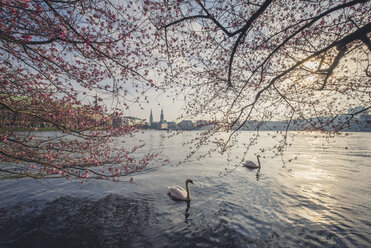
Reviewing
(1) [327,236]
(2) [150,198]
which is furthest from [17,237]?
(1) [327,236]

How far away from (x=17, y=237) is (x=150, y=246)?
15.9 ft

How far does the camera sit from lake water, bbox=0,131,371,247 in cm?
589

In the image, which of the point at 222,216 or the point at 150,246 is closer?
the point at 150,246

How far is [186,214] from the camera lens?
7.73 m

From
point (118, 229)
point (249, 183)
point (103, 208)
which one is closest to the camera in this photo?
point (118, 229)

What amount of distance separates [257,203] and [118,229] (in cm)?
708

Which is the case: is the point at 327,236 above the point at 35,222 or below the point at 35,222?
below

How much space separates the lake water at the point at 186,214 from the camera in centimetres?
589

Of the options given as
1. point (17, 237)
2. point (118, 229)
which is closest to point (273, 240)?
point (118, 229)

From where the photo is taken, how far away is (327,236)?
6184 millimetres

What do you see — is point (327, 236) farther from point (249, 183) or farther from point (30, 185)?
point (30, 185)

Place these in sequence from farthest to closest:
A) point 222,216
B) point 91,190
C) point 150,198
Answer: point 91,190 < point 150,198 < point 222,216

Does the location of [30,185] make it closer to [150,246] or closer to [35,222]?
[35,222]

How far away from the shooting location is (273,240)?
5914 mm
